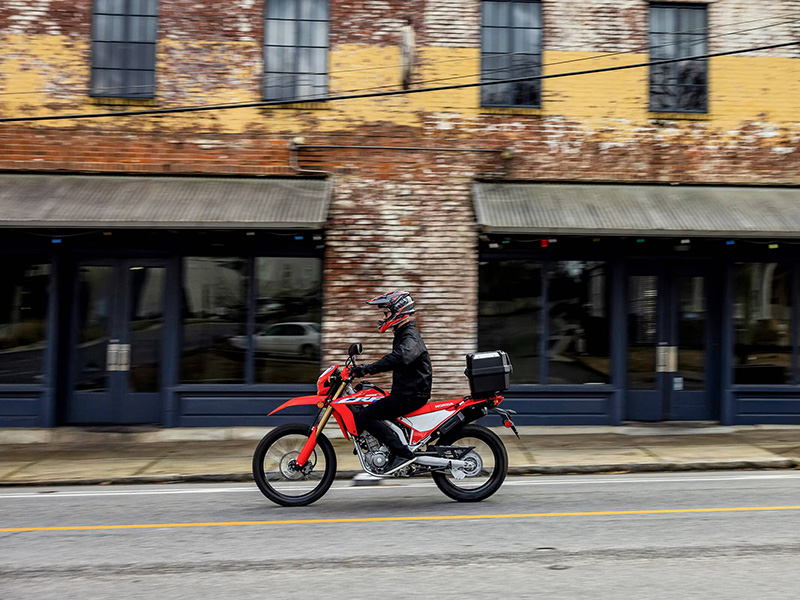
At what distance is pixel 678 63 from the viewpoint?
12977mm

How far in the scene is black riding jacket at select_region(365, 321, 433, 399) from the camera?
24.5ft

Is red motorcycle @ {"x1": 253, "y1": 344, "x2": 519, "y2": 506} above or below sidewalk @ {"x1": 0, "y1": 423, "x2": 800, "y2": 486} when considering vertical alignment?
above

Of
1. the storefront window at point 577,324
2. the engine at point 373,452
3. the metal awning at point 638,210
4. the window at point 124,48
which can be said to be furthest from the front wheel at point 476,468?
the window at point 124,48

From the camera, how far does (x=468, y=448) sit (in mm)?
7574

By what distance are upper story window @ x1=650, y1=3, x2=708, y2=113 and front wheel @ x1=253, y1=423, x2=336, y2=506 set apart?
8.76 meters

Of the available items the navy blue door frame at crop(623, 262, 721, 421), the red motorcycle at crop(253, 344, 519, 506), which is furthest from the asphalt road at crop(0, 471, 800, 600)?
the navy blue door frame at crop(623, 262, 721, 421)

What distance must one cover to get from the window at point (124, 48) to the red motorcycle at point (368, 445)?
24.2ft

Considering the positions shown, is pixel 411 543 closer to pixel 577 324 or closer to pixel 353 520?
pixel 353 520

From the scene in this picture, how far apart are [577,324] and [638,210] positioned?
6.81 ft

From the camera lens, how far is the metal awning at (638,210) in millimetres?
11633

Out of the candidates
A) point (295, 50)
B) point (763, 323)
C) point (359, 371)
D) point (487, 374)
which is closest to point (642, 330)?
point (763, 323)

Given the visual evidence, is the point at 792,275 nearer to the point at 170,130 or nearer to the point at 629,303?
the point at 629,303

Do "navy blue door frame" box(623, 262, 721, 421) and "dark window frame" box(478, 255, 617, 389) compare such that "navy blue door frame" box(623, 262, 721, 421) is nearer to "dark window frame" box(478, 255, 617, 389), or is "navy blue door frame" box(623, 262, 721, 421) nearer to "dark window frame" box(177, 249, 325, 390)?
"dark window frame" box(478, 255, 617, 389)

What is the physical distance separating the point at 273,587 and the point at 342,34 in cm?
984
